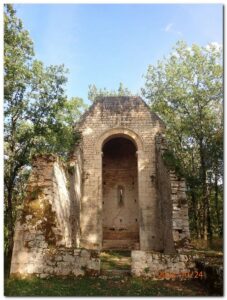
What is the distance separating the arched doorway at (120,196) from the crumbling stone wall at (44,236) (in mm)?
7145

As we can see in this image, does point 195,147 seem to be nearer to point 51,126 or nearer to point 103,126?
point 103,126

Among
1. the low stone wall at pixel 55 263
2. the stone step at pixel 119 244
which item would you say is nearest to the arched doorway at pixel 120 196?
the stone step at pixel 119 244

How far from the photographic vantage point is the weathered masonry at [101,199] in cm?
889

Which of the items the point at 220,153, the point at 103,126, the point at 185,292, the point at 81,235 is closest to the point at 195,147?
the point at 220,153

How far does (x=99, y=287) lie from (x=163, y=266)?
2.26 metres

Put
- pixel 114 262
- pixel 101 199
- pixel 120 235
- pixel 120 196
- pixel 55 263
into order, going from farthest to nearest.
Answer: pixel 120 196 < pixel 120 235 < pixel 101 199 < pixel 114 262 < pixel 55 263

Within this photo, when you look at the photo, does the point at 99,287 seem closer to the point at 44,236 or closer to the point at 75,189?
the point at 44,236

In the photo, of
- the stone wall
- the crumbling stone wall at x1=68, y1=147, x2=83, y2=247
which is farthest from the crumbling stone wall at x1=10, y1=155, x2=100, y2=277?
the stone wall

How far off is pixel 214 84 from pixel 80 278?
501 inches

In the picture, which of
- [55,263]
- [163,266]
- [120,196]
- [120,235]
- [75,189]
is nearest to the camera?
[55,263]

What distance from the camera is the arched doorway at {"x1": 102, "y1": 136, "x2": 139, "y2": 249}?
17203mm

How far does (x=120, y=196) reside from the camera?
1831 cm

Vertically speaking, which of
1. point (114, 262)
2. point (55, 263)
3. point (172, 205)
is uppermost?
point (172, 205)

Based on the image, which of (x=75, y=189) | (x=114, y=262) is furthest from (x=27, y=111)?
(x=114, y=262)
